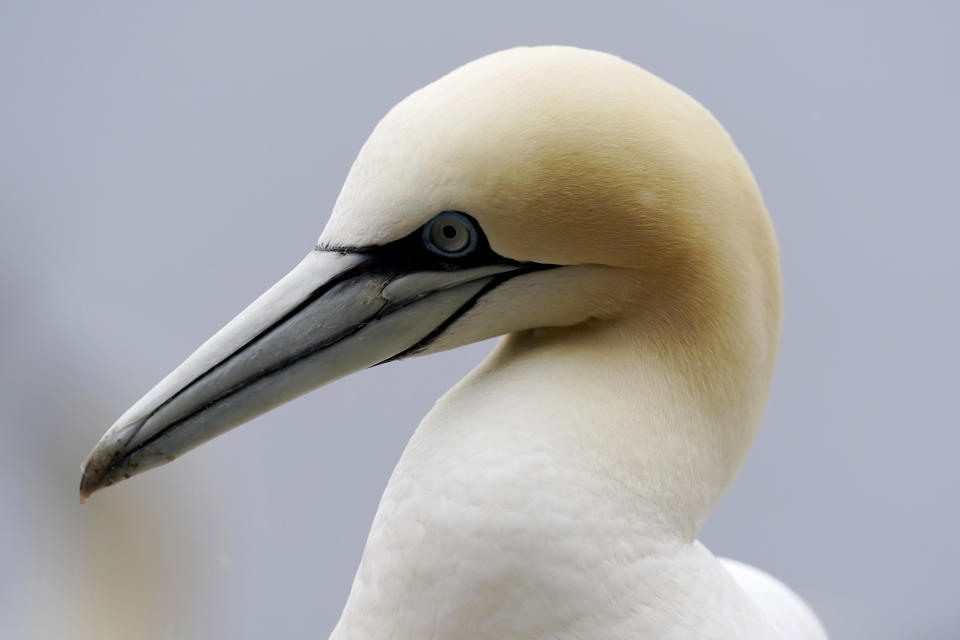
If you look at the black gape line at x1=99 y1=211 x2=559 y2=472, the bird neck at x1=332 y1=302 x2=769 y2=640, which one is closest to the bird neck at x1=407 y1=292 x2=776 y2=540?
the bird neck at x1=332 y1=302 x2=769 y2=640

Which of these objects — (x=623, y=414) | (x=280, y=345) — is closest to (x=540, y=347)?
(x=623, y=414)

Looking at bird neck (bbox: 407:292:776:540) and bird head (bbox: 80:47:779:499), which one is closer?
bird head (bbox: 80:47:779:499)

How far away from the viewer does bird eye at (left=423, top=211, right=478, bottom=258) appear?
1.37 metres

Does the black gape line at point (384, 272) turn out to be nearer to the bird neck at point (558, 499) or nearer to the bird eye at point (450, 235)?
the bird eye at point (450, 235)

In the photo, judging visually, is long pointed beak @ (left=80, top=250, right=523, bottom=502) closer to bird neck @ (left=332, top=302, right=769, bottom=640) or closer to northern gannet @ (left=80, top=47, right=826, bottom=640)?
northern gannet @ (left=80, top=47, right=826, bottom=640)

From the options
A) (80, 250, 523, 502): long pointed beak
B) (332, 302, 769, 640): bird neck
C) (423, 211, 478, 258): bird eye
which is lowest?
(332, 302, 769, 640): bird neck

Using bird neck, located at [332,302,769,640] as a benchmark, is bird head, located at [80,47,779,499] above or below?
above

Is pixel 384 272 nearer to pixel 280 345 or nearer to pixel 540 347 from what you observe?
pixel 280 345

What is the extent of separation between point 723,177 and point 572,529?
1.67 ft

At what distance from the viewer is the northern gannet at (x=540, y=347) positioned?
1.35m

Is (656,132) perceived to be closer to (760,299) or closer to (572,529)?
(760,299)

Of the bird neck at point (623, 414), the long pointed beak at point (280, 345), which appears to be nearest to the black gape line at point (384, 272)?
the long pointed beak at point (280, 345)

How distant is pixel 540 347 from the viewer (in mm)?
1559

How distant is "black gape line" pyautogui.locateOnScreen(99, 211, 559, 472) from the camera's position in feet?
4.63
